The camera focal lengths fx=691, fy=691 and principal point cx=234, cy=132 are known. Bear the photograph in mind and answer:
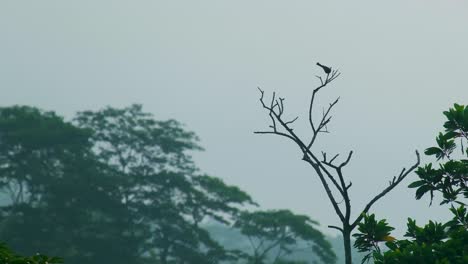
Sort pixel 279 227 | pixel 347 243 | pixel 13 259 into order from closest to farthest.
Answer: pixel 347 243 < pixel 13 259 < pixel 279 227

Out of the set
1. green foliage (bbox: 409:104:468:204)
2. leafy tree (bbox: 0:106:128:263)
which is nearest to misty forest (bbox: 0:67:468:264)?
leafy tree (bbox: 0:106:128:263)

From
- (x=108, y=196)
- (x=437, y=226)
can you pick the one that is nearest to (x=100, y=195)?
(x=108, y=196)

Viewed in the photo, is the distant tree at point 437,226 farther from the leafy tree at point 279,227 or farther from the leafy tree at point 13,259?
the leafy tree at point 279,227

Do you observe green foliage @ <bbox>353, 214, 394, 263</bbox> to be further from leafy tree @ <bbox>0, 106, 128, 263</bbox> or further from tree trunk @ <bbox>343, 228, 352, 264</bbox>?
leafy tree @ <bbox>0, 106, 128, 263</bbox>

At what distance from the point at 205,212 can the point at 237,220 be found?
2086 millimetres

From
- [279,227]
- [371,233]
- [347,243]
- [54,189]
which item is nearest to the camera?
[347,243]

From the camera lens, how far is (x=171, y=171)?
3953 cm

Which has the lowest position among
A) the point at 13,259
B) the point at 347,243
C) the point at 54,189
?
the point at 13,259

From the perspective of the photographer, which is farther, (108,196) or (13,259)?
(108,196)

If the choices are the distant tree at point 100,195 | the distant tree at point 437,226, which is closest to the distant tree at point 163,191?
the distant tree at point 100,195

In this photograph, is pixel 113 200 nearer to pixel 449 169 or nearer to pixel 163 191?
pixel 163 191

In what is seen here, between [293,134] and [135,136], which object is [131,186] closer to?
[135,136]

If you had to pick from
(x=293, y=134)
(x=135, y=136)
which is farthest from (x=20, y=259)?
(x=135, y=136)

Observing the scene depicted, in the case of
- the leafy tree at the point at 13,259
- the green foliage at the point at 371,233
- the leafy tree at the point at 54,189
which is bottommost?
the leafy tree at the point at 13,259
